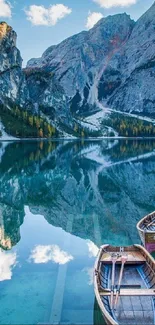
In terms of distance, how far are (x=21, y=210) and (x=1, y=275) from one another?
1434 cm

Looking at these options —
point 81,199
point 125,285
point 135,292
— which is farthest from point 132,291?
point 81,199

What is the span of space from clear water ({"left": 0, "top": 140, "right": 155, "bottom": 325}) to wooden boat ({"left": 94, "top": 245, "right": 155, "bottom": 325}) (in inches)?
57.9

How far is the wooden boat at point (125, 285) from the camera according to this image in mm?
10453

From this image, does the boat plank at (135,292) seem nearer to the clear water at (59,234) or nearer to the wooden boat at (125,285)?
the wooden boat at (125,285)

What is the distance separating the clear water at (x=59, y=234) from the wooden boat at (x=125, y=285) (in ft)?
4.83

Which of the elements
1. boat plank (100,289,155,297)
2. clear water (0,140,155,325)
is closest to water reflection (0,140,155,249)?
clear water (0,140,155,325)

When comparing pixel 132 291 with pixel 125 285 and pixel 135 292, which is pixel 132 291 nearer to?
pixel 135 292

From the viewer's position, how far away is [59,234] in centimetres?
2378

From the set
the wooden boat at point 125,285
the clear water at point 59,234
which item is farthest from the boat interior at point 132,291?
the clear water at point 59,234

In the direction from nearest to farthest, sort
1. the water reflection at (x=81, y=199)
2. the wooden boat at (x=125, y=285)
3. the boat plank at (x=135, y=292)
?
the wooden boat at (x=125, y=285), the boat plank at (x=135, y=292), the water reflection at (x=81, y=199)

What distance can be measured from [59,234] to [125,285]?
1143cm

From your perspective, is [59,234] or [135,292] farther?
[59,234]

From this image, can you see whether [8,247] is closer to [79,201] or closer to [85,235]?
[85,235]

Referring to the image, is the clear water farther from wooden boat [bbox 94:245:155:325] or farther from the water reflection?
wooden boat [bbox 94:245:155:325]
